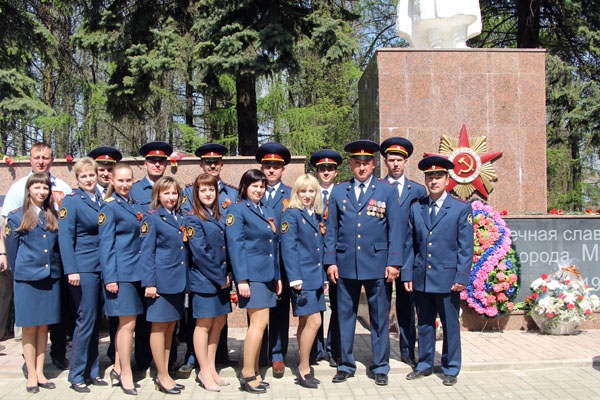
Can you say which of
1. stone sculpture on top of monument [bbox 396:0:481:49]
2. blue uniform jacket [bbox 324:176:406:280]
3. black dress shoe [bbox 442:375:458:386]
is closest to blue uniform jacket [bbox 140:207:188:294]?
blue uniform jacket [bbox 324:176:406:280]

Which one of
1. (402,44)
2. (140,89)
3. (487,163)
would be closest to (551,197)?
(402,44)

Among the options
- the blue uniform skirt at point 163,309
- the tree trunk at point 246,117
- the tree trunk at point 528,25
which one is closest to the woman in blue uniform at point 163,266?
the blue uniform skirt at point 163,309

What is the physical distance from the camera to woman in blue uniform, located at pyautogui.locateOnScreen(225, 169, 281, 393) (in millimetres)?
4262

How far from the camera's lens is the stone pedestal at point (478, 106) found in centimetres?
732

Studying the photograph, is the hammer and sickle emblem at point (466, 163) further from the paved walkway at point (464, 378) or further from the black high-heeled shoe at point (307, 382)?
the black high-heeled shoe at point (307, 382)

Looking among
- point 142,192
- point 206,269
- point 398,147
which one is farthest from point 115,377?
point 398,147

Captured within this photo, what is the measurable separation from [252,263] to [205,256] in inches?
14.4

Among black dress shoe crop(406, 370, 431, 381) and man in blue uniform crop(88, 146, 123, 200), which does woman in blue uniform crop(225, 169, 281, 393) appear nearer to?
black dress shoe crop(406, 370, 431, 381)

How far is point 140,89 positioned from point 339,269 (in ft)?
27.6

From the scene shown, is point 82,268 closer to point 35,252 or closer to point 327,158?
point 35,252

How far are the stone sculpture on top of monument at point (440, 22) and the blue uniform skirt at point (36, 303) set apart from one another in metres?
5.81

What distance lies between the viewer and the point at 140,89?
1166 cm

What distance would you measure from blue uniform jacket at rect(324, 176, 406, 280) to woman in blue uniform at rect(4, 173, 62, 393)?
222 cm

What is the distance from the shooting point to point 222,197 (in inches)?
208
